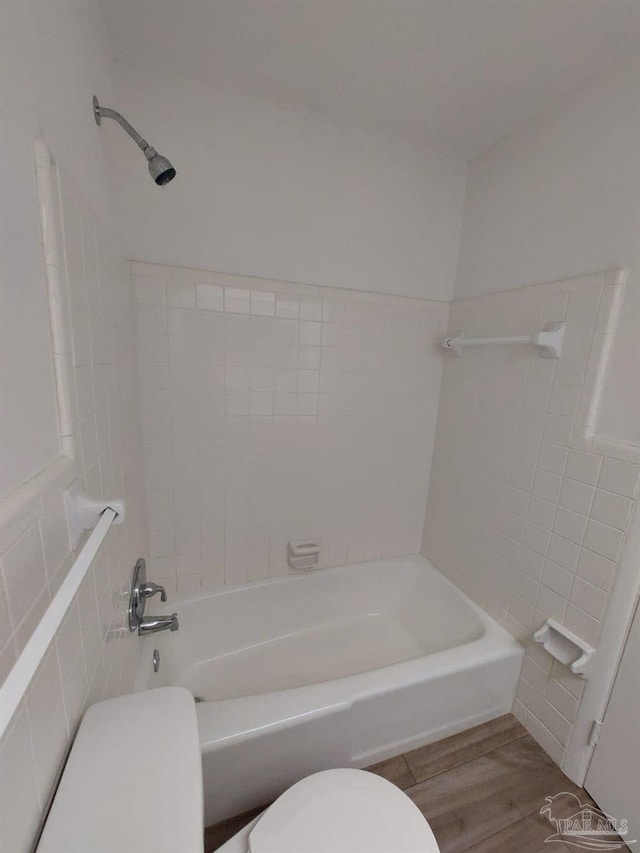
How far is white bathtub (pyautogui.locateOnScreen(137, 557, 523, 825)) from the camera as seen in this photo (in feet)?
3.29

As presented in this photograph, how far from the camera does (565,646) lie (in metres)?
1.19

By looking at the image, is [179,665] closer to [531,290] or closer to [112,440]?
[112,440]

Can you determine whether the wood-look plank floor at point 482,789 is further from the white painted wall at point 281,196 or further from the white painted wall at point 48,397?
the white painted wall at point 281,196

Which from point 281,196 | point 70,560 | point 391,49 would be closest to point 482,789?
point 70,560

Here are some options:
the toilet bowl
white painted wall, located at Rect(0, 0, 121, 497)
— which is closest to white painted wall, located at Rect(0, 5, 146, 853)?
white painted wall, located at Rect(0, 0, 121, 497)

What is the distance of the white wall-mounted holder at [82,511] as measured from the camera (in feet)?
1.82

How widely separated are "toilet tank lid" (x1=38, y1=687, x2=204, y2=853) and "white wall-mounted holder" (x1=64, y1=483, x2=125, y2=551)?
326mm

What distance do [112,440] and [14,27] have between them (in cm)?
75

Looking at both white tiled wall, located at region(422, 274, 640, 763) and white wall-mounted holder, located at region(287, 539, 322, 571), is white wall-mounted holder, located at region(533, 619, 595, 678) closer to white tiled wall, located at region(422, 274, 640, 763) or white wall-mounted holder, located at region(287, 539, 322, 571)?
white tiled wall, located at region(422, 274, 640, 763)

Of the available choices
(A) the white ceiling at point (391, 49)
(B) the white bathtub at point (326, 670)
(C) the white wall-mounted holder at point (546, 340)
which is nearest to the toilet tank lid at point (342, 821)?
(B) the white bathtub at point (326, 670)

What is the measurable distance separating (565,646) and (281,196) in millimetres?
1990

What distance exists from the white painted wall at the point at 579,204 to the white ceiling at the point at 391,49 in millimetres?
106

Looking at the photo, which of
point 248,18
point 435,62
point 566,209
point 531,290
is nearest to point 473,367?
point 531,290

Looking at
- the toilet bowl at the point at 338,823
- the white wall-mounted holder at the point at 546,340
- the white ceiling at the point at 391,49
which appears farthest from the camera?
the white wall-mounted holder at the point at 546,340
